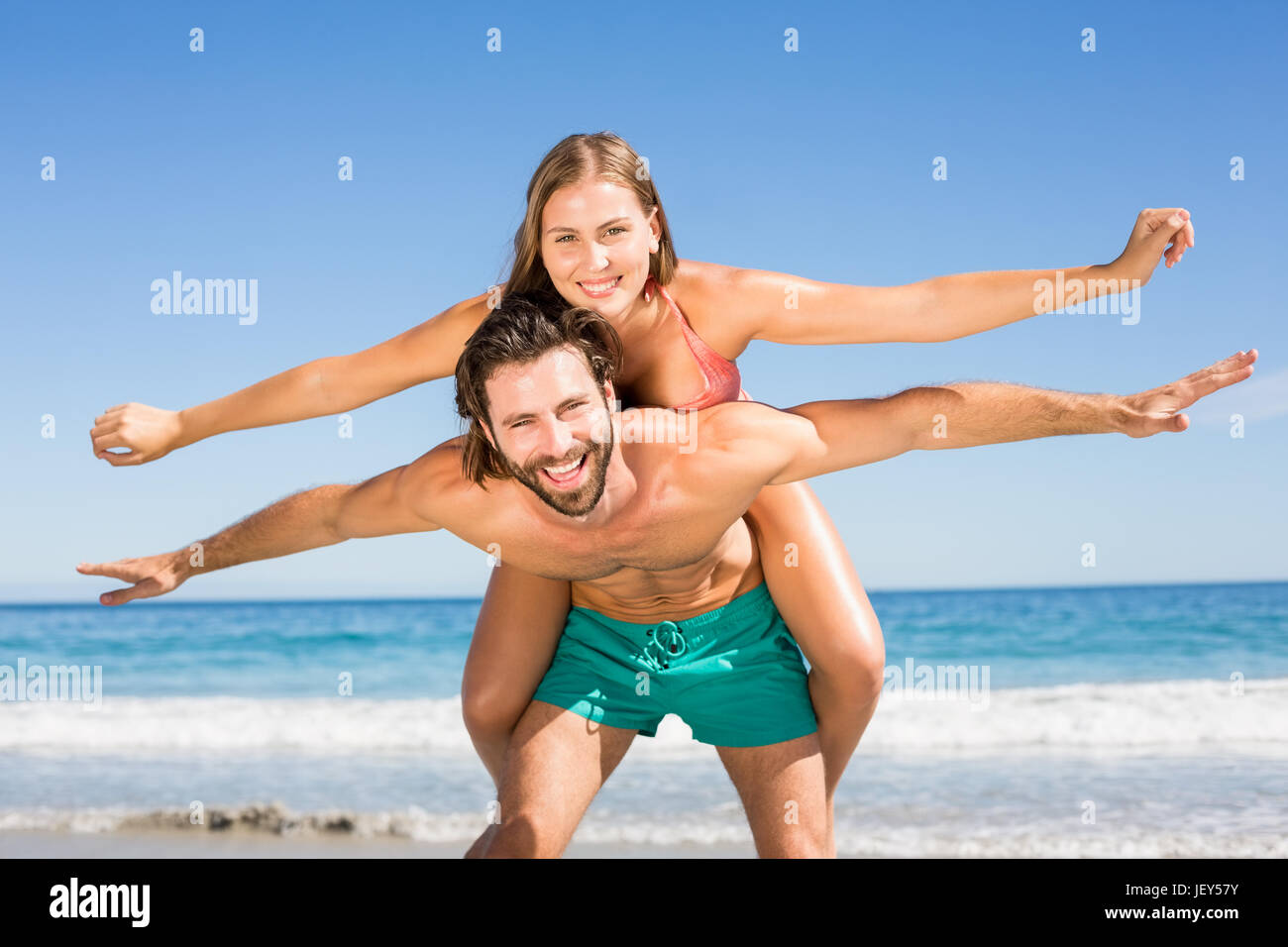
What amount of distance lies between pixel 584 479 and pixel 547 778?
1.24 meters

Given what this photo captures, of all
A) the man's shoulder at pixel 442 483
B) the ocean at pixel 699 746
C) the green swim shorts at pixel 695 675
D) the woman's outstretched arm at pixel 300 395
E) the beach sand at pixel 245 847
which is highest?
the woman's outstretched arm at pixel 300 395

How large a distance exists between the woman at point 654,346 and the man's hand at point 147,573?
40 cm

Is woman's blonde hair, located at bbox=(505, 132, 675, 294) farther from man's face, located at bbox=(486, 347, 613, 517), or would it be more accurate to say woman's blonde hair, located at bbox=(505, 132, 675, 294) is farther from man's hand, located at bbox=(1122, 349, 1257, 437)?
man's hand, located at bbox=(1122, 349, 1257, 437)

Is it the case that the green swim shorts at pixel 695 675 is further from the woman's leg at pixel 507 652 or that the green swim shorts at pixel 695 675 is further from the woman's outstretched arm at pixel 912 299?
the woman's outstretched arm at pixel 912 299

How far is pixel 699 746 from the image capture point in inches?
422

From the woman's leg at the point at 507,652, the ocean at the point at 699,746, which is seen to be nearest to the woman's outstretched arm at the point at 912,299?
the woman's leg at the point at 507,652

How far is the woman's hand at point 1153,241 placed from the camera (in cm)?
387

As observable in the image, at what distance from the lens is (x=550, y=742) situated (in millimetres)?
4402

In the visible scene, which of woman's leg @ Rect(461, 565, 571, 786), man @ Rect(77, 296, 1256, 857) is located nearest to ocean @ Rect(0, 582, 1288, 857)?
man @ Rect(77, 296, 1256, 857)

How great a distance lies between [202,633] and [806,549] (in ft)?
70.5

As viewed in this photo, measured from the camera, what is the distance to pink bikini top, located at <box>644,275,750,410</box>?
4.16m

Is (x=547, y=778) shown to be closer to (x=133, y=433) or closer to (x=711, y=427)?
(x=711, y=427)
